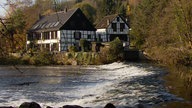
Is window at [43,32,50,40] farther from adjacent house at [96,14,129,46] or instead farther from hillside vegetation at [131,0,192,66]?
hillside vegetation at [131,0,192,66]

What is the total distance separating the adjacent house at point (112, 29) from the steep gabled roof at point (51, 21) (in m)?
8.75

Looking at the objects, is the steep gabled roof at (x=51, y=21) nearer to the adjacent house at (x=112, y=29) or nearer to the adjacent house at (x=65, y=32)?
the adjacent house at (x=65, y=32)

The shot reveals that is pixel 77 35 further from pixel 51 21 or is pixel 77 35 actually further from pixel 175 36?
pixel 175 36

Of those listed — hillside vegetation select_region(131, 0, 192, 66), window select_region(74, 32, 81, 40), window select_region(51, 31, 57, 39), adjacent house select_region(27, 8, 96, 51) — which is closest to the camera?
hillside vegetation select_region(131, 0, 192, 66)

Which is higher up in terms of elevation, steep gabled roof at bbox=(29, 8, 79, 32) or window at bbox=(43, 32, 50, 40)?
steep gabled roof at bbox=(29, 8, 79, 32)

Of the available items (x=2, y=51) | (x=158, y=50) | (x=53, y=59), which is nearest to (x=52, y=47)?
(x=53, y=59)

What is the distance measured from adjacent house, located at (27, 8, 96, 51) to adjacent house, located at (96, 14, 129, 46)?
225 inches

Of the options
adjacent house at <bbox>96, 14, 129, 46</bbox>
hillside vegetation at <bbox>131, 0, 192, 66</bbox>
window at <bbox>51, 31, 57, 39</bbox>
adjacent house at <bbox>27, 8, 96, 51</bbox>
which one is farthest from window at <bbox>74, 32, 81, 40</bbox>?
hillside vegetation at <bbox>131, 0, 192, 66</bbox>

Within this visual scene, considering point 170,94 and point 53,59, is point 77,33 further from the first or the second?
point 170,94

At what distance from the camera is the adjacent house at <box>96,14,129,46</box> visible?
68.8m

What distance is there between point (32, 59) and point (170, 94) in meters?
34.0

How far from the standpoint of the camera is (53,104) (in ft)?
52.4

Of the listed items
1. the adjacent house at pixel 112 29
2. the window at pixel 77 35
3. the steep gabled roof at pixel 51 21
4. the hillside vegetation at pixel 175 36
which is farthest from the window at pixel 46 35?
the hillside vegetation at pixel 175 36

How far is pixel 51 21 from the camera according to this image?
213 ft
